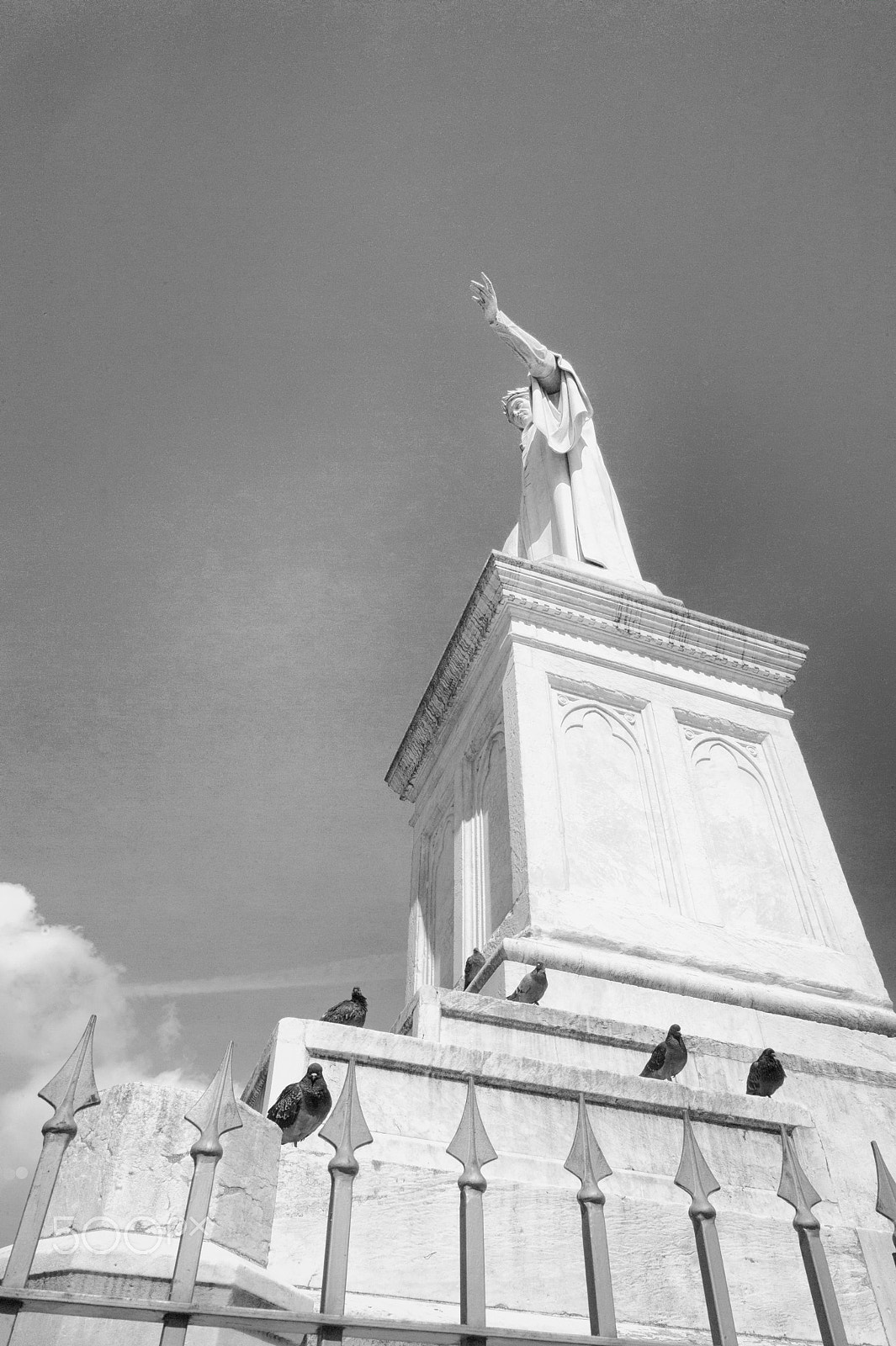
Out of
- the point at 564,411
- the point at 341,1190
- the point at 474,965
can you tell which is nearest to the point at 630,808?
the point at 474,965

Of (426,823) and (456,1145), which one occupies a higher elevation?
(426,823)

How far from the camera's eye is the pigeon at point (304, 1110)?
366 cm

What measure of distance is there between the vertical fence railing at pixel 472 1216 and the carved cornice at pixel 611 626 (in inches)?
266

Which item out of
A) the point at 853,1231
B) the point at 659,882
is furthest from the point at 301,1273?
the point at 659,882

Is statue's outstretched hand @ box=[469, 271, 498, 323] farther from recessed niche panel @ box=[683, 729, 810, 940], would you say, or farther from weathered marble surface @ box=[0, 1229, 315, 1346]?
weathered marble surface @ box=[0, 1229, 315, 1346]

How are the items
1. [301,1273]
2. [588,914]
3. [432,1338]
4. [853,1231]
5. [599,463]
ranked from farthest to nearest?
[599,463] → [588,914] → [853,1231] → [301,1273] → [432,1338]

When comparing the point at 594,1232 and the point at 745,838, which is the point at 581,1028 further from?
the point at 745,838

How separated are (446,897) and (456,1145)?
713 centimetres

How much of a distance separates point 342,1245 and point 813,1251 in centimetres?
136

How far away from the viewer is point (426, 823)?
10.8 metres

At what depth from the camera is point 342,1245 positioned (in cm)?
232

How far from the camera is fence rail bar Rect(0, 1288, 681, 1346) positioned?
2150mm

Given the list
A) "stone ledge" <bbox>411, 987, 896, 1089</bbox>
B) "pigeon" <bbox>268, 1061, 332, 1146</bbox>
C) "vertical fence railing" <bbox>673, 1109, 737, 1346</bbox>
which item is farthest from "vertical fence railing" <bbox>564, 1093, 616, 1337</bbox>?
"stone ledge" <bbox>411, 987, 896, 1089</bbox>

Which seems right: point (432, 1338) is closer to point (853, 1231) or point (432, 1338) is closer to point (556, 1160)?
point (556, 1160)
